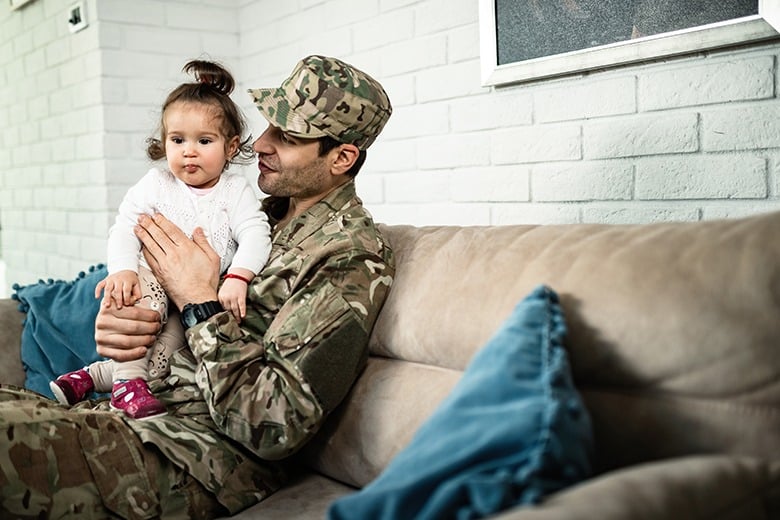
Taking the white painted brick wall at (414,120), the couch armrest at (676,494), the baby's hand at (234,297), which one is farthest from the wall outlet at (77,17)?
the couch armrest at (676,494)

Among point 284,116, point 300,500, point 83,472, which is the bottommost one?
point 300,500

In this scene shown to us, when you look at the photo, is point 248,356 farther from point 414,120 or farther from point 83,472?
point 414,120

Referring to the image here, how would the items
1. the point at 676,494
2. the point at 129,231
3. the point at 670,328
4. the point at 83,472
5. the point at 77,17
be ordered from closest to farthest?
1. the point at 676,494
2. the point at 670,328
3. the point at 83,472
4. the point at 129,231
5. the point at 77,17

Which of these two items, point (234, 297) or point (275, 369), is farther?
point (234, 297)

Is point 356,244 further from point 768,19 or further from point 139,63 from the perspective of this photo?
point 139,63

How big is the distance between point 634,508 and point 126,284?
136 centimetres

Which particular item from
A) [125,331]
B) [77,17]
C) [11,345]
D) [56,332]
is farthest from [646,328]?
[77,17]

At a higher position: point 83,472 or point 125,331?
point 125,331

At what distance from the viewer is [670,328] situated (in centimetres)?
113

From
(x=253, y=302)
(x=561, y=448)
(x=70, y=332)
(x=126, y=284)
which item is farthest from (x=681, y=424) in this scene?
(x=70, y=332)

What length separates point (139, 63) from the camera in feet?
11.0

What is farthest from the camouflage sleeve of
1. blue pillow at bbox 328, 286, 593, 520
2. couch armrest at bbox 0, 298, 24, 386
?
couch armrest at bbox 0, 298, 24, 386

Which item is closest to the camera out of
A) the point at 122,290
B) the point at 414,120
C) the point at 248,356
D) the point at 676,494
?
the point at 676,494

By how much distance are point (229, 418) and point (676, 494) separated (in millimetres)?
938
